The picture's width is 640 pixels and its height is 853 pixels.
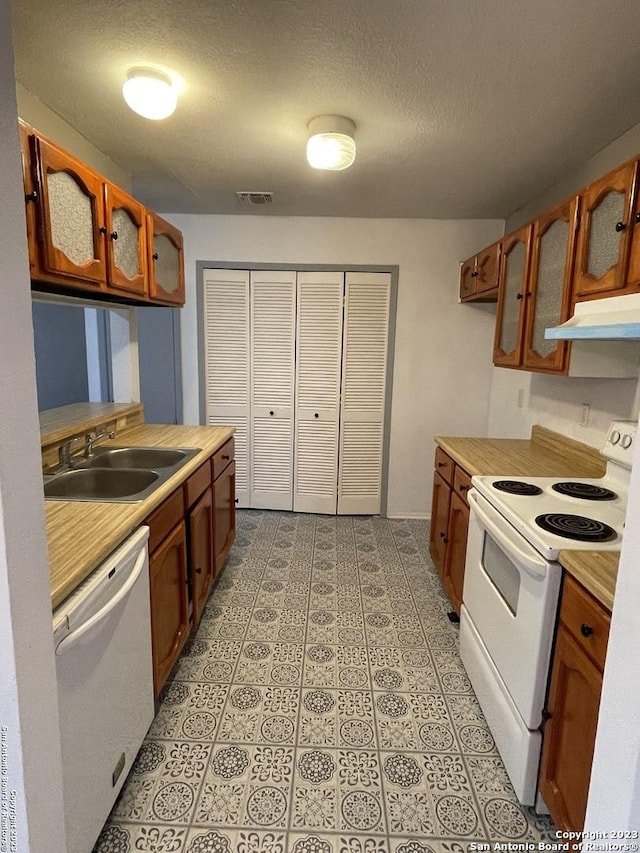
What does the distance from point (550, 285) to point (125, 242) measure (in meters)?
1.95

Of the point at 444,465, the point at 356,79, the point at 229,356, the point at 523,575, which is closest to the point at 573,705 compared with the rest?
the point at 523,575

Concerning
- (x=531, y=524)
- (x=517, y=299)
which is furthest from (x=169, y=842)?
(x=517, y=299)

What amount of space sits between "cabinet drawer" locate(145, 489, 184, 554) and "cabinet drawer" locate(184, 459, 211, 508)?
80 mm

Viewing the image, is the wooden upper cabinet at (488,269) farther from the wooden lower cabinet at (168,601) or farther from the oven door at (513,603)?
the wooden lower cabinet at (168,601)

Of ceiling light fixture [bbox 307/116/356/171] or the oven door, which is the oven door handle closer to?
the oven door

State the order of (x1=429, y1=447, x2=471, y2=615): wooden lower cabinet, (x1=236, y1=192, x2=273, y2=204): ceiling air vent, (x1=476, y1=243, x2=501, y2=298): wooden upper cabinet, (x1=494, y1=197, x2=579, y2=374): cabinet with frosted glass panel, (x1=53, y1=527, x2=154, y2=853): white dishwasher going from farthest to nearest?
(x1=236, y1=192, x2=273, y2=204): ceiling air vent
(x1=476, y1=243, x2=501, y2=298): wooden upper cabinet
(x1=429, y1=447, x2=471, y2=615): wooden lower cabinet
(x1=494, y1=197, x2=579, y2=374): cabinet with frosted glass panel
(x1=53, y1=527, x2=154, y2=853): white dishwasher

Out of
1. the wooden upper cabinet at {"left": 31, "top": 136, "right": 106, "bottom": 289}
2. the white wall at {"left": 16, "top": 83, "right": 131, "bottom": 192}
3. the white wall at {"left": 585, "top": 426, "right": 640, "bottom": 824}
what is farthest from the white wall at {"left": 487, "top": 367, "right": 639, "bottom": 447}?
the white wall at {"left": 16, "top": 83, "right": 131, "bottom": 192}

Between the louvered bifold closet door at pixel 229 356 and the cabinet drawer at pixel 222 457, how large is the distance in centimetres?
89

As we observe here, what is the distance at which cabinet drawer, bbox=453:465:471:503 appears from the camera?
7.37 ft

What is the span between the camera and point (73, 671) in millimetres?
1088

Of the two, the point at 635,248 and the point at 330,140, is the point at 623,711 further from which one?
the point at 330,140

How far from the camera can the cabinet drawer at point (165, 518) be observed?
163 centimetres

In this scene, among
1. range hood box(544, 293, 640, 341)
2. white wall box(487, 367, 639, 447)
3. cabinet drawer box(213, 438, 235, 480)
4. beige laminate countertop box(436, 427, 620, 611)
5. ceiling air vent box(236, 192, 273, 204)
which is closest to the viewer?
range hood box(544, 293, 640, 341)

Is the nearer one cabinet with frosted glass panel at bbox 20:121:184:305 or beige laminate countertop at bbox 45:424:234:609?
beige laminate countertop at bbox 45:424:234:609
